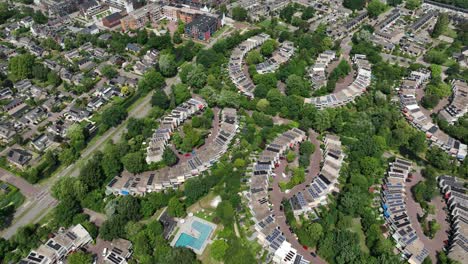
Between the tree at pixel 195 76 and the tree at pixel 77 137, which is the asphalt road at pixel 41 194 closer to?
the tree at pixel 77 137

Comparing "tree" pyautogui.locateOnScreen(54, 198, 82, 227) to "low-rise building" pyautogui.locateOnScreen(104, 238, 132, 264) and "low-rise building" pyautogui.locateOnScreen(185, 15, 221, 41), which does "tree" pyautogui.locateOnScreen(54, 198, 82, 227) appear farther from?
"low-rise building" pyautogui.locateOnScreen(185, 15, 221, 41)

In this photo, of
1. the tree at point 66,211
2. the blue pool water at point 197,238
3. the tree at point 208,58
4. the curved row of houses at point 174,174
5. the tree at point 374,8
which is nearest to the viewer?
the blue pool water at point 197,238

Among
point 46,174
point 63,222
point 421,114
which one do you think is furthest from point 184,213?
point 421,114

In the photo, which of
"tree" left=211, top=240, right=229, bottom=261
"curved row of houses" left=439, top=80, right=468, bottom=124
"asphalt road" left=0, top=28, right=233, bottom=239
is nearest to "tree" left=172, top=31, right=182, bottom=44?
"asphalt road" left=0, top=28, right=233, bottom=239

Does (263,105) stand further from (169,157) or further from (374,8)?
(374,8)

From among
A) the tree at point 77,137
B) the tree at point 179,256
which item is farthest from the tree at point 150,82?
the tree at point 179,256

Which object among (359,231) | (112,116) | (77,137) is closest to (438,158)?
(359,231)
